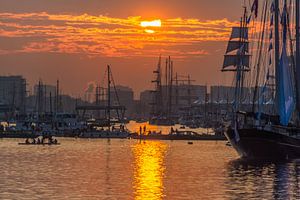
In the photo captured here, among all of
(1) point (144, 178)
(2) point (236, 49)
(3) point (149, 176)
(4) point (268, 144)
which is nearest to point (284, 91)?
(4) point (268, 144)

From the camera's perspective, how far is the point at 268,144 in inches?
3046

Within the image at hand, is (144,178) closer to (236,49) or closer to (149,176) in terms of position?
(149,176)

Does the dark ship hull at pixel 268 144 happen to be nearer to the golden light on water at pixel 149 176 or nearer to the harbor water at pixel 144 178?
the harbor water at pixel 144 178

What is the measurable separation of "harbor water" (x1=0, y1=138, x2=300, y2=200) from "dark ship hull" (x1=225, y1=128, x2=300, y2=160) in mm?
2471

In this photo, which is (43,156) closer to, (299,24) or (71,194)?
(299,24)

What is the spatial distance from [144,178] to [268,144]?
68.2 feet

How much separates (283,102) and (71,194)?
37002 mm

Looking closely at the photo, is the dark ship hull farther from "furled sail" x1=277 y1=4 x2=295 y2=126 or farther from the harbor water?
"furled sail" x1=277 y1=4 x2=295 y2=126

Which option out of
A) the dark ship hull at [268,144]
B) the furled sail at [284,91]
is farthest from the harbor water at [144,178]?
the furled sail at [284,91]

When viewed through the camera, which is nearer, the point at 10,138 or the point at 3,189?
the point at 3,189

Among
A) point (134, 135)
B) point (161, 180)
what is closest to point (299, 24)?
point (161, 180)

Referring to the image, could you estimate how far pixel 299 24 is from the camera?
87500mm

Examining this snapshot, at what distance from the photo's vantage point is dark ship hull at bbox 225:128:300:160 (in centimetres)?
7650

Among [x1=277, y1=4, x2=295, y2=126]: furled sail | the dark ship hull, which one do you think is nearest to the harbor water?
the dark ship hull
